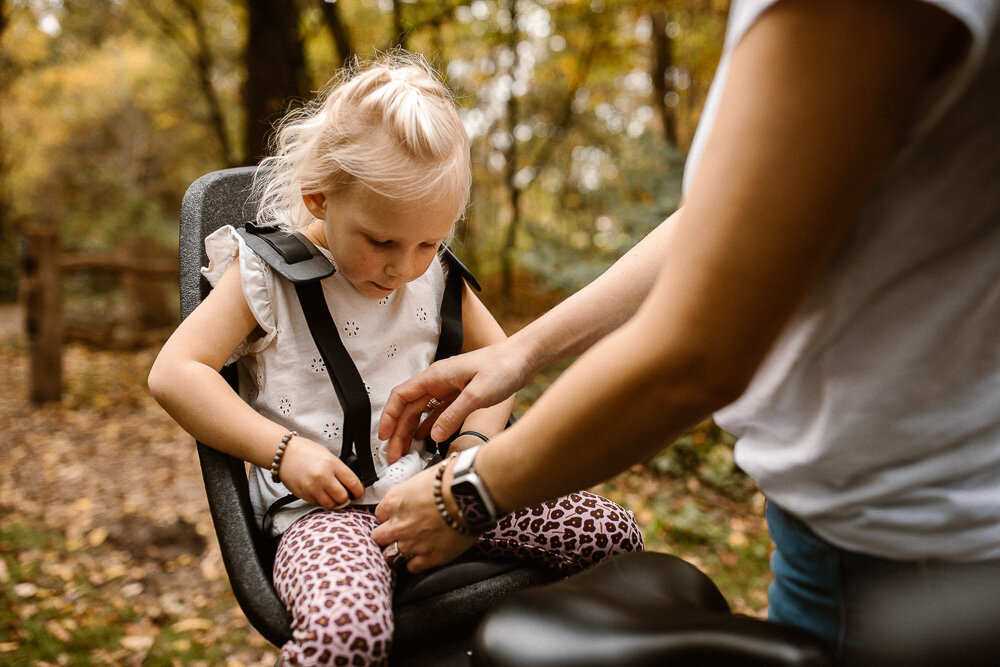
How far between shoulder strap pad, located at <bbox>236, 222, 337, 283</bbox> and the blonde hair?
0.11m

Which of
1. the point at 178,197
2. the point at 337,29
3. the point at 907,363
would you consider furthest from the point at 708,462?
the point at 178,197

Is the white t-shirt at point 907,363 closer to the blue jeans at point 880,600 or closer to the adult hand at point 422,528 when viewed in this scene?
the blue jeans at point 880,600

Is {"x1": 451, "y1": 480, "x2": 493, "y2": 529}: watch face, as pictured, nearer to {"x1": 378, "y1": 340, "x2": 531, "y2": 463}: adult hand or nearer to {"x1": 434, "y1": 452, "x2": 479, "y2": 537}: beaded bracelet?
{"x1": 434, "y1": 452, "x2": 479, "y2": 537}: beaded bracelet

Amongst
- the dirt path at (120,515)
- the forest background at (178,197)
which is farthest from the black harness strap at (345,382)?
the dirt path at (120,515)

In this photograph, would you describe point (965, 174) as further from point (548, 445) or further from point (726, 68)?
point (548, 445)

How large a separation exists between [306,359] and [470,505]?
639mm

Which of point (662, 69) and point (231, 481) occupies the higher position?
point (662, 69)

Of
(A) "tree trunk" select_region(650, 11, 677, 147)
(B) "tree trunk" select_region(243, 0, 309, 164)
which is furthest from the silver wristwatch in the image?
(A) "tree trunk" select_region(650, 11, 677, 147)

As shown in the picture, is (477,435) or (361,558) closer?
(361,558)

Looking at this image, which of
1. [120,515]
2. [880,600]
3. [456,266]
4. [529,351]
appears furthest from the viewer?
[120,515]

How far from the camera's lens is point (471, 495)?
791mm

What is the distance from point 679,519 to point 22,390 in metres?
5.07

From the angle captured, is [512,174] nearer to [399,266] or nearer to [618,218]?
[618,218]

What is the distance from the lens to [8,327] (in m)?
7.98
